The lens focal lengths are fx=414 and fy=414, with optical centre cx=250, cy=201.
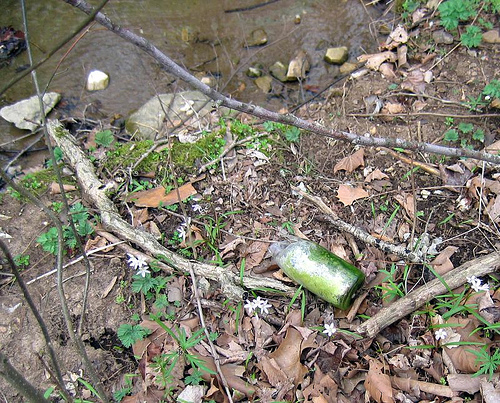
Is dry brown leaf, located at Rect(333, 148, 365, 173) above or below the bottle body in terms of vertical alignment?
above

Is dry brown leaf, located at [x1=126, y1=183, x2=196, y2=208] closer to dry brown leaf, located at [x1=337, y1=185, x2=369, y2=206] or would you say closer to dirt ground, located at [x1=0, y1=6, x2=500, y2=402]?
dirt ground, located at [x1=0, y1=6, x2=500, y2=402]

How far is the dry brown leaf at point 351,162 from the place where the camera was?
342 cm

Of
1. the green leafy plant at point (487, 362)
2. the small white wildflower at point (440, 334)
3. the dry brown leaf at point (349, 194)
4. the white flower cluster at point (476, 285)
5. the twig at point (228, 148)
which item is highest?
the twig at point (228, 148)

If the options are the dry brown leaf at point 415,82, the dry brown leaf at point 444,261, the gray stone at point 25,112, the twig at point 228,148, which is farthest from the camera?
the gray stone at point 25,112

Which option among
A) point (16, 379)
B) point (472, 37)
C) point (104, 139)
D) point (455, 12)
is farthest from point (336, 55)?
point (16, 379)

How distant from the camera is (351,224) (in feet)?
10.3

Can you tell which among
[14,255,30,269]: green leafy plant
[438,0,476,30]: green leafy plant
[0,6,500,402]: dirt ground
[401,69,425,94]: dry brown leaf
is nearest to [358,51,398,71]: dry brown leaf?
[401,69,425,94]: dry brown leaf

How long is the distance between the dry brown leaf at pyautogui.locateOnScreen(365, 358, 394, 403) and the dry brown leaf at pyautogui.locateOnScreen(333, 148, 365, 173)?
156 cm

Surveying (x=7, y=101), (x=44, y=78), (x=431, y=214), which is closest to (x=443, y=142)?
(x=431, y=214)

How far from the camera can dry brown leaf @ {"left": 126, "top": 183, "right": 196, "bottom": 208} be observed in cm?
329

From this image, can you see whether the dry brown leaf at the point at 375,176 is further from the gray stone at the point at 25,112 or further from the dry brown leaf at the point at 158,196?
the gray stone at the point at 25,112

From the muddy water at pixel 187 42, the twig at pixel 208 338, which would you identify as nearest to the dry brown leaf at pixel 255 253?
the twig at pixel 208 338

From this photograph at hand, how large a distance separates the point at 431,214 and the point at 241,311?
1.58 metres

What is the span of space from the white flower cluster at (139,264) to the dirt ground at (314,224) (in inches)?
4.4
